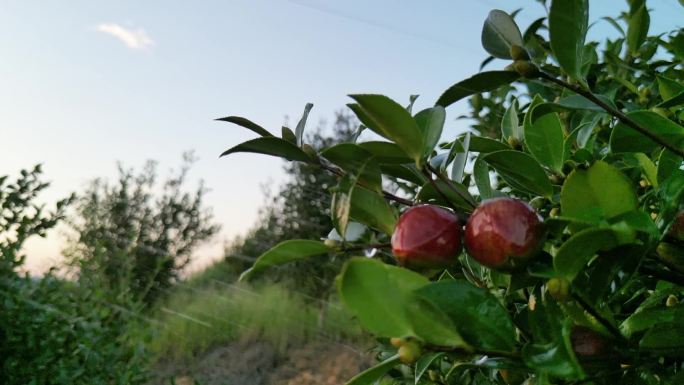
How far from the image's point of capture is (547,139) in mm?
691

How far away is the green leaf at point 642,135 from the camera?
67 cm

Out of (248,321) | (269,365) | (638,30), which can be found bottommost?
(269,365)

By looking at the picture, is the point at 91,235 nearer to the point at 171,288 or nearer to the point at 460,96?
the point at 171,288

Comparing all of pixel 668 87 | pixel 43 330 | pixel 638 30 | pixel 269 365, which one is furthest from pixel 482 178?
pixel 269 365

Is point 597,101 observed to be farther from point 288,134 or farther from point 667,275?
point 288,134

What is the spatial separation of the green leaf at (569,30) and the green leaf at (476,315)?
217 mm

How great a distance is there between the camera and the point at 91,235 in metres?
7.20

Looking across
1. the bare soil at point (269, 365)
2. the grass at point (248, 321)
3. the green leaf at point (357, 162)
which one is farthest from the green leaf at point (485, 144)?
the grass at point (248, 321)

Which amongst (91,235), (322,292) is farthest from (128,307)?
(91,235)

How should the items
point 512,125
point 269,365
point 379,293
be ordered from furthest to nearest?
point 269,365 → point 512,125 → point 379,293

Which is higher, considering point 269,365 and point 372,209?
point 372,209

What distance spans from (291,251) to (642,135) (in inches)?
15.1

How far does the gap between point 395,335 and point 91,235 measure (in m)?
7.27

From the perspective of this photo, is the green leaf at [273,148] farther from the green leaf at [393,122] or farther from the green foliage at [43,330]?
the green foliage at [43,330]
